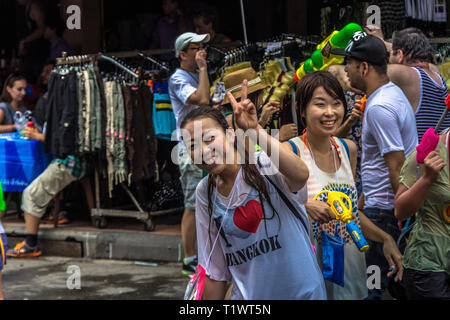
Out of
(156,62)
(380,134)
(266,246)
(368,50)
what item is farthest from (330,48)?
(156,62)

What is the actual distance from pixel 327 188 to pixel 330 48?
1769mm

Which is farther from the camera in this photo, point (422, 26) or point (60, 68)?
point (60, 68)

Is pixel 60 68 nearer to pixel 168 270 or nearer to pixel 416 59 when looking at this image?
pixel 168 270

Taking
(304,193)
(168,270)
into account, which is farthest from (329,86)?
(168,270)

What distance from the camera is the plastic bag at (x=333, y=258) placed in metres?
3.57

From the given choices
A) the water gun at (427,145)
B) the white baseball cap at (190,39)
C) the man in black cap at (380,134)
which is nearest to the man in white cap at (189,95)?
the white baseball cap at (190,39)

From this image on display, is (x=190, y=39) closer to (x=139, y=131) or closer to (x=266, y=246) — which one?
(x=139, y=131)

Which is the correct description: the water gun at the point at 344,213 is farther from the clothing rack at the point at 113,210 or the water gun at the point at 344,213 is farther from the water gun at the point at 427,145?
the clothing rack at the point at 113,210

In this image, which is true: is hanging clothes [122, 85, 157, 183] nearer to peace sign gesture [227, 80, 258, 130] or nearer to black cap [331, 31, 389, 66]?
black cap [331, 31, 389, 66]

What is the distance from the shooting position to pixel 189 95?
645 centimetres

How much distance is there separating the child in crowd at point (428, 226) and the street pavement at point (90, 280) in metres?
3.14
